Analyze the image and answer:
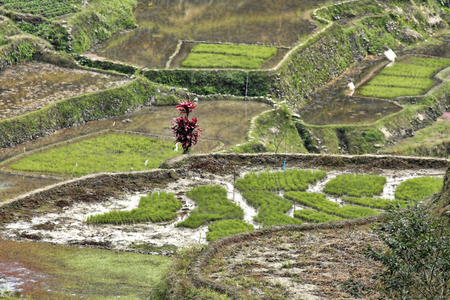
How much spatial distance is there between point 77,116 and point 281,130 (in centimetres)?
1032

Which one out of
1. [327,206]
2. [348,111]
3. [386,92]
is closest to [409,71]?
[386,92]

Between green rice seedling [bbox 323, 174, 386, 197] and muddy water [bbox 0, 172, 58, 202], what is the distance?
34.7 ft

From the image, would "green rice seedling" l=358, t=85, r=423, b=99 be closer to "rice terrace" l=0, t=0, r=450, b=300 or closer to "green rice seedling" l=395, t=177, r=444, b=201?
"rice terrace" l=0, t=0, r=450, b=300

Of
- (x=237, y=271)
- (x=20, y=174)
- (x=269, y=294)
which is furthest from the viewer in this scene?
(x=20, y=174)

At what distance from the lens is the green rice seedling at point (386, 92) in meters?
42.1

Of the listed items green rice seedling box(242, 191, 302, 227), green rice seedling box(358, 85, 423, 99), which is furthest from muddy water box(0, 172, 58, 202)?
green rice seedling box(358, 85, 423, 99)

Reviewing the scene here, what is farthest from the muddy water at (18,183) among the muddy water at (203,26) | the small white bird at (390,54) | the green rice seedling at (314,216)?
the small white bird at (390,54)

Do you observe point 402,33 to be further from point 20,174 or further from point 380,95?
point 20,174

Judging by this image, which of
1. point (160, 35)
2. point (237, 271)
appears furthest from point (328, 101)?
point (237, 271)

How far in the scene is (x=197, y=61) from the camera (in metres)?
40.4

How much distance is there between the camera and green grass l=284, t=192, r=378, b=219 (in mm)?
19250

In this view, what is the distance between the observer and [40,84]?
35.2 meters

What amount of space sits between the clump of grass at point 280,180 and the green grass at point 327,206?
2.15 ft

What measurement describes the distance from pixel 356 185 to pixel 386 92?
22.6m
